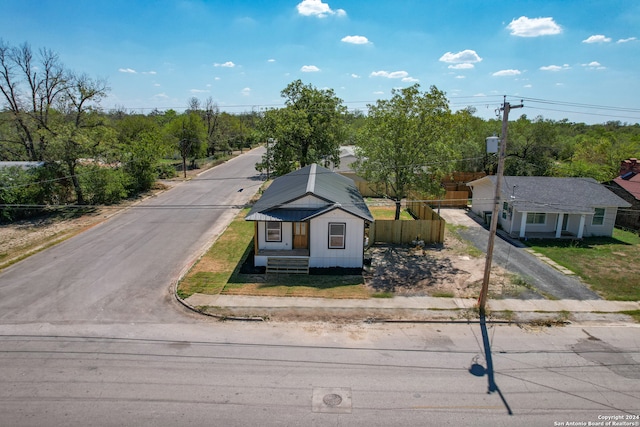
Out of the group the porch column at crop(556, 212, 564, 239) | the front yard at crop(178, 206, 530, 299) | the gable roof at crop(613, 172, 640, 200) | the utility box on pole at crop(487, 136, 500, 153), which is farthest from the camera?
the gable roof at crop(613, 172, 640, 200)


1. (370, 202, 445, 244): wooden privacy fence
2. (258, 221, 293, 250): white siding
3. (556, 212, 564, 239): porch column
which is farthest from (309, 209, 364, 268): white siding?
(556, 212, 564, 239): porch column

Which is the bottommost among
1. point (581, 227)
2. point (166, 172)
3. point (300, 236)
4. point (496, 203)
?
point (581, 227)

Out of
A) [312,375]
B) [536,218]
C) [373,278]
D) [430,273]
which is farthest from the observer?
[536,218]

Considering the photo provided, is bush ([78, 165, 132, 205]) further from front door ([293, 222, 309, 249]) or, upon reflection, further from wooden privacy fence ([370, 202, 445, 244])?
wooden privacy fence ([370, 202, 445, 244])

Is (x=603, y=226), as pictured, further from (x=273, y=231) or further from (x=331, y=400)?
(x=331, y=400)

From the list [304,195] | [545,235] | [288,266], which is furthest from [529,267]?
[288,266]

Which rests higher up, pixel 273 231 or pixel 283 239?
pixel 273 231

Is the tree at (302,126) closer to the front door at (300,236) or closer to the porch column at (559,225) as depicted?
the front door at (300,236)
